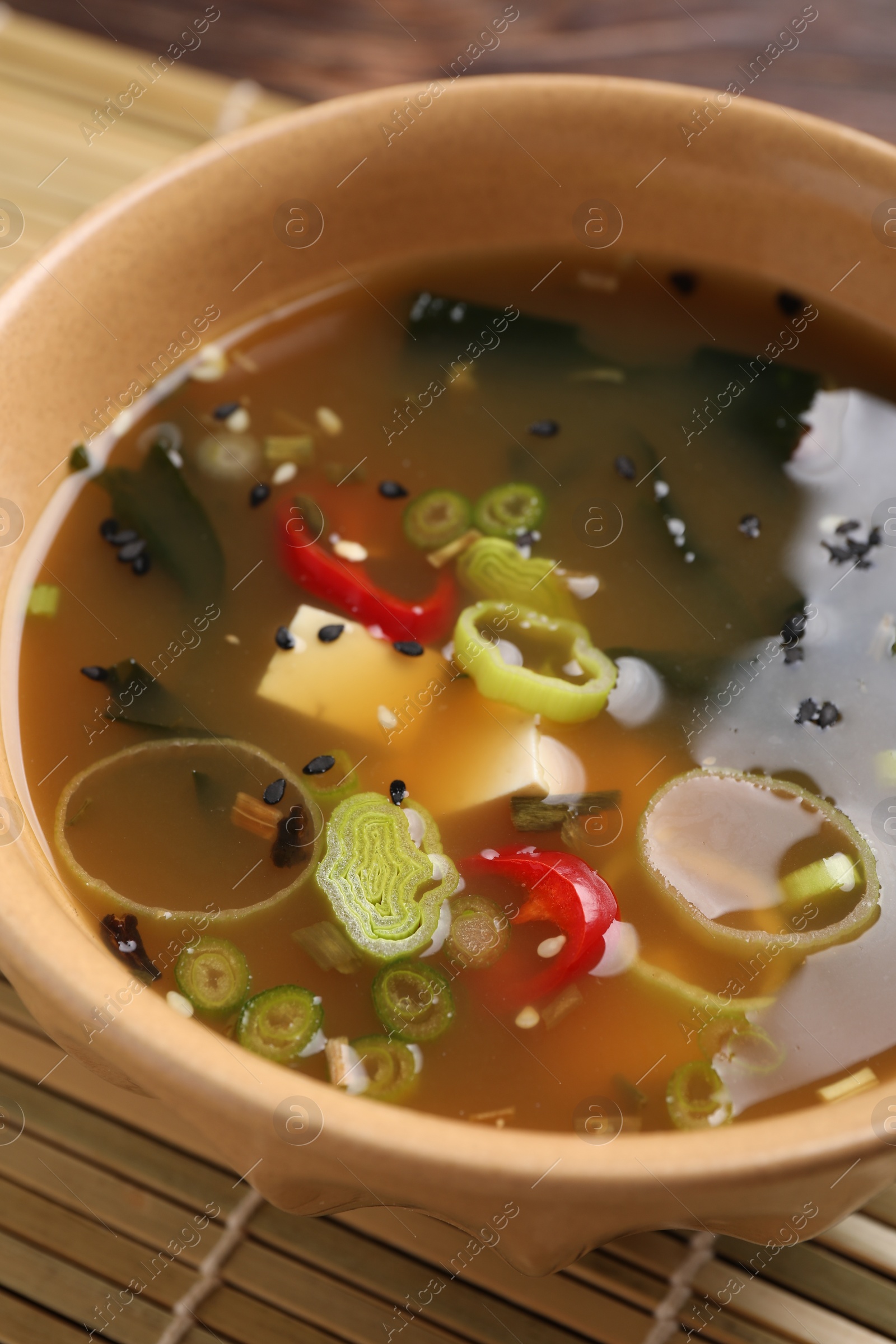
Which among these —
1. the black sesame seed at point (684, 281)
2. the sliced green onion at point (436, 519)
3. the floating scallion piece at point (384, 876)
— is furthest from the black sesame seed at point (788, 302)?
the floating scallion piece at point (384, 876)

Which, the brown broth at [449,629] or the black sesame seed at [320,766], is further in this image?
the black sesame seed at [320,766]

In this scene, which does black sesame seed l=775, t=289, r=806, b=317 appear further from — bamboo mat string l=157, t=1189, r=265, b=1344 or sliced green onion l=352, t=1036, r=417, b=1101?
bamboo mat string l=157, t=1189, r=265, b=1344

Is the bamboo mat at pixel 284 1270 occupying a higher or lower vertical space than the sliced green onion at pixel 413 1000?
lower

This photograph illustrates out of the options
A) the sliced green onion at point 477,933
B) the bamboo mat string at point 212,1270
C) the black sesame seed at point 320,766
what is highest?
the black sesame seed at point 320,766

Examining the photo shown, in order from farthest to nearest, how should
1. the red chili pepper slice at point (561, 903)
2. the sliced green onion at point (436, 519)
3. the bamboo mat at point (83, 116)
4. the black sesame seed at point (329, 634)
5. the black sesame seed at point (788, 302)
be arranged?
the bamboo mat at point (83, 116) → the black sesame seed at point (788, 302) → the sliced green onion at point (436, 519) → the black sesame seed at point (329, 634) → the red chili pepper slice at point (561, 903)

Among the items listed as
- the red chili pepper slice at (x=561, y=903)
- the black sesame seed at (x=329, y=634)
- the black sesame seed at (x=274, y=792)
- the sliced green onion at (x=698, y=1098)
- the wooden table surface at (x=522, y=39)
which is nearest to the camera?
the sliced green onion at (x=698, y=1098)

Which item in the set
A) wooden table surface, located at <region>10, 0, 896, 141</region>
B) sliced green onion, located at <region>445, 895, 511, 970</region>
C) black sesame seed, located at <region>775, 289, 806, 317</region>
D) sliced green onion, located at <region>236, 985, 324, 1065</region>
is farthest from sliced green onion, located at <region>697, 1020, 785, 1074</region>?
wooden table surface, located at <region>10, 0, 896, 141</region>

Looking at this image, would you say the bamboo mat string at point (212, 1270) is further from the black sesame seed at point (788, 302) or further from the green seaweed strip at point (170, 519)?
the black sesame seed at point (788, 302)
